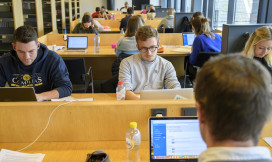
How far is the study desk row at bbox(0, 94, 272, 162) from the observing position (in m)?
1.46

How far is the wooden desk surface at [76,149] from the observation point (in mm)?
1412

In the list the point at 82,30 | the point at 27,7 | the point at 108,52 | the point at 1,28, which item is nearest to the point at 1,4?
the point at 1,28

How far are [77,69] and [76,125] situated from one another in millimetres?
1682

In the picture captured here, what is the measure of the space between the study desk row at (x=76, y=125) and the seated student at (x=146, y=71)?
2.54 feet

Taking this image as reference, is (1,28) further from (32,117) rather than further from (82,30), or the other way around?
(32,117)

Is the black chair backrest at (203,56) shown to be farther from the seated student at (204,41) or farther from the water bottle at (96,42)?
the water bottle at (96,42)

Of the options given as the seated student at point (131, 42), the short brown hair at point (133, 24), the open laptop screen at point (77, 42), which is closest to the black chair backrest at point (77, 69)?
the seated student at point (131, 42)

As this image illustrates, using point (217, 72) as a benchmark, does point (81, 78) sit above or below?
below

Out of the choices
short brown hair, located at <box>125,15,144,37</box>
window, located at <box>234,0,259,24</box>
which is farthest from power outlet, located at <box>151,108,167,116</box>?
window, located at <box>234,0,259,24</box>

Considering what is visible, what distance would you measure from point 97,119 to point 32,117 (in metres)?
0.35

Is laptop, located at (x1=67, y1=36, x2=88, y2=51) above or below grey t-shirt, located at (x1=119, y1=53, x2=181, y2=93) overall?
above

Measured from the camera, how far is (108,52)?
413 centimetres

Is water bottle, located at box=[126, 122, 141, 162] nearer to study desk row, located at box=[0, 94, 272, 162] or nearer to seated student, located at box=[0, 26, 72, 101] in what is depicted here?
study desk row, located at box=[0, 94, 272, 162]

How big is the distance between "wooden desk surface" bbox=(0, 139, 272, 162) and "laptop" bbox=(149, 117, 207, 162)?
0.14 m
